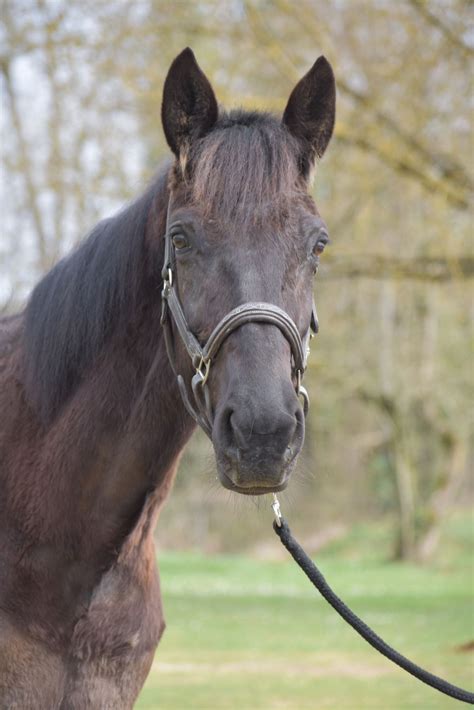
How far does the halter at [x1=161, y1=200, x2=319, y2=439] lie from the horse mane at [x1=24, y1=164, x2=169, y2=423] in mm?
297

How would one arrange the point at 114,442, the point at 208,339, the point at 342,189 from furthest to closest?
1. the point at 342,189
2. the point at 114,442
3. the point at 208,339

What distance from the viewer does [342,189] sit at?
15.4m

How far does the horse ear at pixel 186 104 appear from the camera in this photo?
11.5ft

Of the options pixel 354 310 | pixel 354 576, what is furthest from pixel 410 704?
pixel 354 310

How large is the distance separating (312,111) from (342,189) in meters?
11.9

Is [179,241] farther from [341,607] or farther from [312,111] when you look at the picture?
[341,607]

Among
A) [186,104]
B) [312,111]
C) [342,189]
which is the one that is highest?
[342,189]

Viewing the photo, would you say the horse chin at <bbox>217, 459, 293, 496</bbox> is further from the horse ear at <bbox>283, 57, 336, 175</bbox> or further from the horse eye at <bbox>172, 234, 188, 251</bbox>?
the horse ear at <bbox>283, 57, 336, 175</bbox>

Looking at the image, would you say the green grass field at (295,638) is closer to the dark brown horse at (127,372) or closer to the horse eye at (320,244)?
the dark brown horse at (127,372)

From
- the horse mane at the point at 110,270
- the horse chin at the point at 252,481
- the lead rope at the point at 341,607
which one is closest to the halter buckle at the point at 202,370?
the horse chin at the point at 252,481

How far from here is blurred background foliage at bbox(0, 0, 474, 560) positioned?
40.1ft

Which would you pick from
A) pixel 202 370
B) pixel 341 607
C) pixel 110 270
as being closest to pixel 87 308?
pixel 110 270

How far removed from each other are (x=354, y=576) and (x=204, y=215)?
66.8 feet

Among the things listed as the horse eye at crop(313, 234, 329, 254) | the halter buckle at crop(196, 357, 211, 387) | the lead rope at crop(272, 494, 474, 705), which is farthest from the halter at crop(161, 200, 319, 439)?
the lead rope at crop(272, 494, 474, 705)
